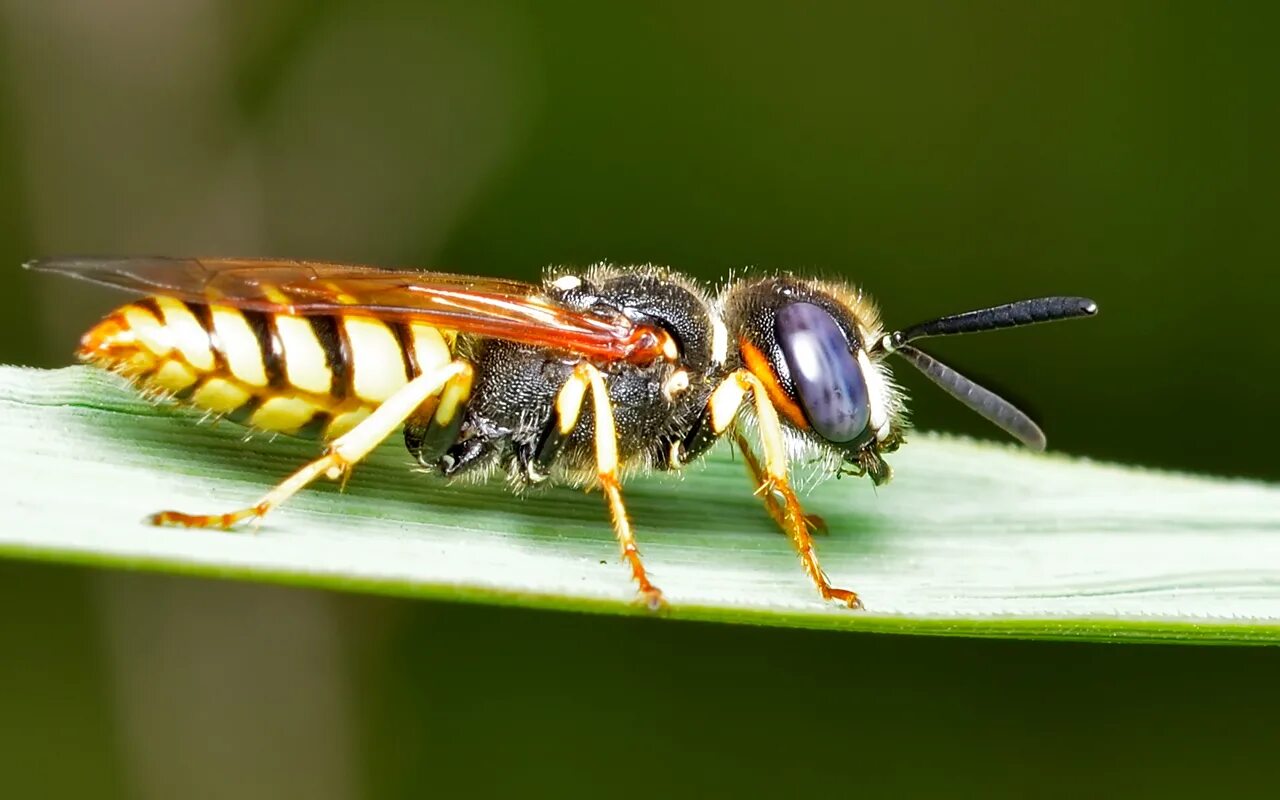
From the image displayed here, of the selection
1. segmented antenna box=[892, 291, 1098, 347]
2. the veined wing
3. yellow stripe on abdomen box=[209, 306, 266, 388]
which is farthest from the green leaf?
segmented antenna box=[892, 291, 1098, 347]

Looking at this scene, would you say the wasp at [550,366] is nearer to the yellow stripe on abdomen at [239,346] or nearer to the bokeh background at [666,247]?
the yellow stripe on abdomen at [239,346]

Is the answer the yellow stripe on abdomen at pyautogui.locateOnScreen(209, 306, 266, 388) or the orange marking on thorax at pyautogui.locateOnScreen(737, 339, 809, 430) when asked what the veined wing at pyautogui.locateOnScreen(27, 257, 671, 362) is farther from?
the orange marking on thorax at pyautogui.locateOnScreen(737, 339, 809, 430)

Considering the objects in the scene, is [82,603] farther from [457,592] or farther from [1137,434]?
[1137,434]

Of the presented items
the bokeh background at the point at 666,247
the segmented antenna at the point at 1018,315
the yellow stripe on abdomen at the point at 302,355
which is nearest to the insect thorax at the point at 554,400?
the yellow stripe on abdomen at the point at 302,355

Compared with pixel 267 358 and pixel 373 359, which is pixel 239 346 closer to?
pixel 267 358

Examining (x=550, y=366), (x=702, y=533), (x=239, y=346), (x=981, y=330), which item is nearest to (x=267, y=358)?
(x=239, y=346)

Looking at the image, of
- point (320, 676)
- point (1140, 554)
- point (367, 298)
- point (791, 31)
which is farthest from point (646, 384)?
point (791, 31)
